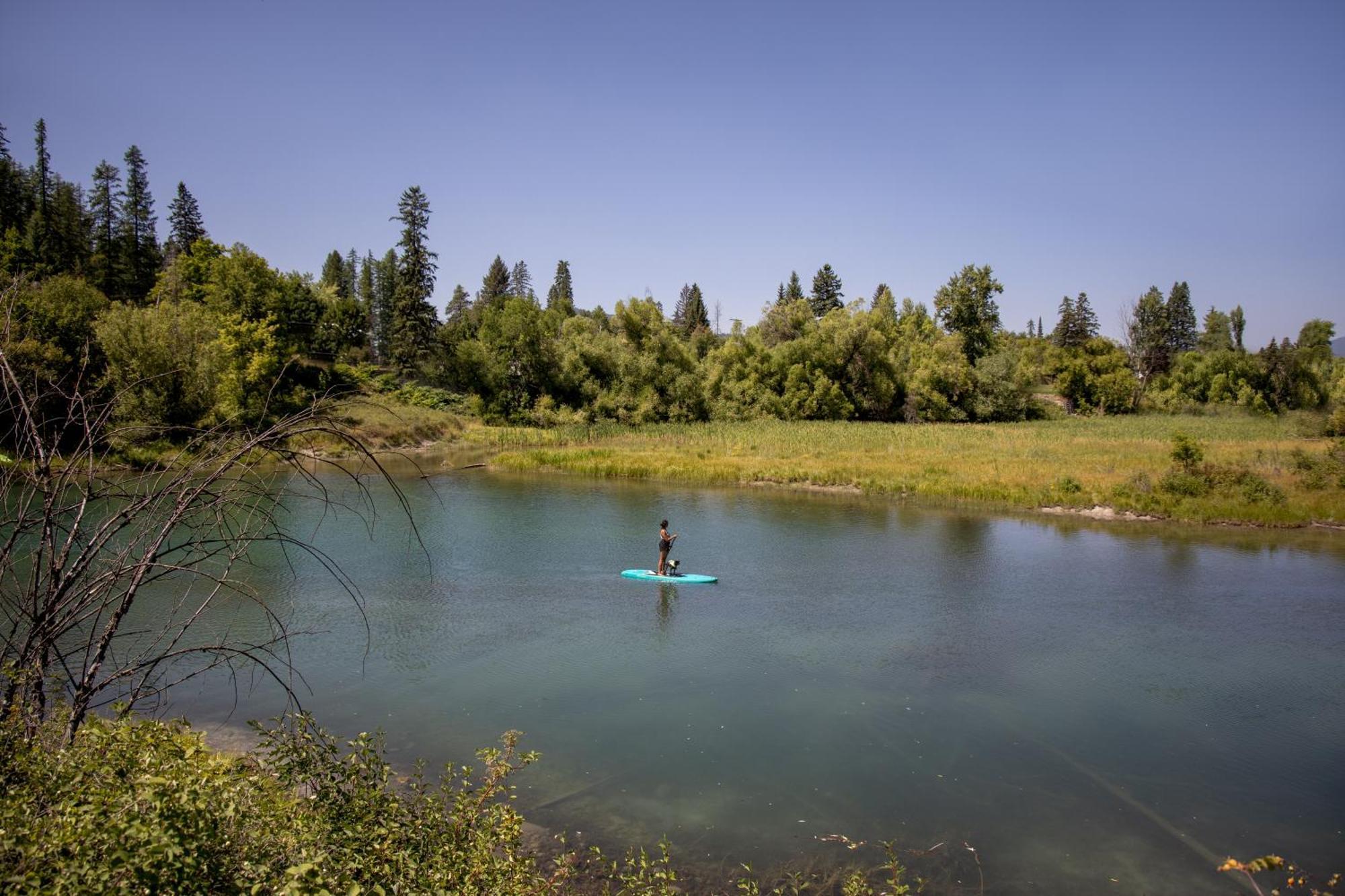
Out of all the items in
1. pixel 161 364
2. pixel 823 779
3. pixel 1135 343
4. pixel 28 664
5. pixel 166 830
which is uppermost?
pixel 1135 343

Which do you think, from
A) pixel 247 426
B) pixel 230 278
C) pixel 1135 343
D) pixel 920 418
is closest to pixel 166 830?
pixel 247 426

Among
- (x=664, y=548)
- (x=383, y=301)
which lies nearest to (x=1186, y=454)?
(x=664, y=548)

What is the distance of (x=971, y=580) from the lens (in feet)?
69.7

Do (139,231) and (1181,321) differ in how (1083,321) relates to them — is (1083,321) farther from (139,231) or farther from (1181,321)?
(139,231)

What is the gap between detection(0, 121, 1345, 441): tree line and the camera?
4344cm

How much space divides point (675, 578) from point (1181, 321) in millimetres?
116430

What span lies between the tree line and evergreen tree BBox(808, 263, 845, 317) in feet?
35.2

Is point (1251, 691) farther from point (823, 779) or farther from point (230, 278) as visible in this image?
point (230, 278)

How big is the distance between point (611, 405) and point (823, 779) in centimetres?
5374

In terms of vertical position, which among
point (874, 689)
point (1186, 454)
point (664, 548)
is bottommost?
point (874, 689)

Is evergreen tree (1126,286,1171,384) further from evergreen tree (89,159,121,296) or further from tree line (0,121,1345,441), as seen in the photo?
evergreen tree (89,159,121,296)

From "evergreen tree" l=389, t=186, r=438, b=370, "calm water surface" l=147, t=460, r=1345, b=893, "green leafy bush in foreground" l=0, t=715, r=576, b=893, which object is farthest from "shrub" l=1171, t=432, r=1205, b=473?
"evergreen tree" l=389, t=186, r=438, b=370

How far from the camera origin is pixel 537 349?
6538 centimetres

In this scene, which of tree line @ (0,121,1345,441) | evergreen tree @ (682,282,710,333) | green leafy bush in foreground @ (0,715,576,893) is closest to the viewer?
green leafy bush in foreground @ (0,715,576,893)
